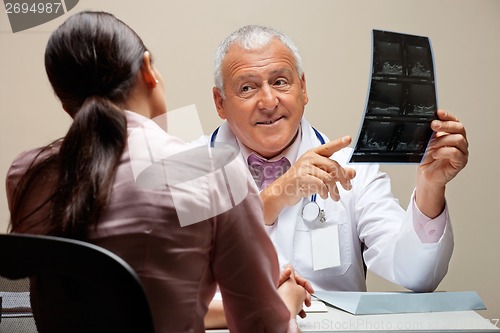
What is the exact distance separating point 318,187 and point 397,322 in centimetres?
52

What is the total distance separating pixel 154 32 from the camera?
309cm

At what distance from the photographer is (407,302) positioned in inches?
64.2

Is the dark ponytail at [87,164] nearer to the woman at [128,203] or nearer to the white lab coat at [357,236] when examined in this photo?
the woman at [128,203]

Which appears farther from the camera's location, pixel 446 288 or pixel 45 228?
pixel 446 288

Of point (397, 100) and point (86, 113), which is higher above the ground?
point (86, 113)

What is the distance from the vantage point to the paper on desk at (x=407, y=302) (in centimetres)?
160

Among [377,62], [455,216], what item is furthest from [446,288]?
[377,62]

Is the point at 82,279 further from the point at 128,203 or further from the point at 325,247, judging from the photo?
the point at 325,247

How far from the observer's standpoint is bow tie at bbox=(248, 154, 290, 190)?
2.37 metres

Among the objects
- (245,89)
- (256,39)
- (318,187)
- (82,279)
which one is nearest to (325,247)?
(318,187)

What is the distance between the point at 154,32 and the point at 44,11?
0.53 meters

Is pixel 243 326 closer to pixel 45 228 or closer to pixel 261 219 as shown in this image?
pixel 261 219

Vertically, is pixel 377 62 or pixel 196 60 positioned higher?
pixel 377 62

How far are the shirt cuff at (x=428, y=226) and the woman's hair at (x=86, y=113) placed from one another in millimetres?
1016
